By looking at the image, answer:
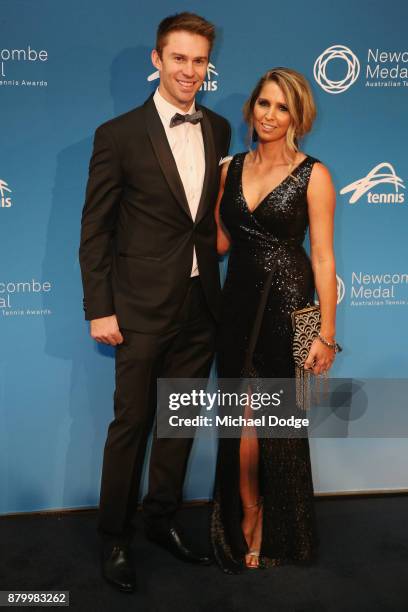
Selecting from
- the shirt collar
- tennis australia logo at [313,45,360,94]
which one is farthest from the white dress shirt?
tennis australia logo at [313,45,360,94]

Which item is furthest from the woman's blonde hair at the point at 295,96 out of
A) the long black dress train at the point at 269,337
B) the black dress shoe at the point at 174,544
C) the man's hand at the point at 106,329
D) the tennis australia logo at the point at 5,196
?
the black dress shoe at the point at 174,544

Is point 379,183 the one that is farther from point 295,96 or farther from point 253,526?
point 253,526

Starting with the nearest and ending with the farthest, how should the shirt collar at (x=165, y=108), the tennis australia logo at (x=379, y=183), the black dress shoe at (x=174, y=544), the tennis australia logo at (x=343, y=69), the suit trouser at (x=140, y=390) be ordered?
the shirt collar at (x=165, y=108) → the suit trouser at (x=140, y=390) → the black dress shoe at (x=174, y=544) → the tennis australia logo at (x=343, y=69) → the tennis australia logo at (x=379, y=183)

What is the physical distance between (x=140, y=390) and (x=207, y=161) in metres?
0.92

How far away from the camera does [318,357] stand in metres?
2.60

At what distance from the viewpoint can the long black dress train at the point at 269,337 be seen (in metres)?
2.54

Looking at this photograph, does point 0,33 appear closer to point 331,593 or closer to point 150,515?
point 150,515

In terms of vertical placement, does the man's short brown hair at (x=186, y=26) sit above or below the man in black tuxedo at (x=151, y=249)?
above

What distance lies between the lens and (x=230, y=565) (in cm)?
273

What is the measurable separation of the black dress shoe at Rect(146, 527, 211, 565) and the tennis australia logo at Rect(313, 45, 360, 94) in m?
2.03

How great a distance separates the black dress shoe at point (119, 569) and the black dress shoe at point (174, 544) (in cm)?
21

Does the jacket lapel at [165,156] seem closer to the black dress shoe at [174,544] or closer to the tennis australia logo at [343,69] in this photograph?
the tennis australia logo at [343,69]

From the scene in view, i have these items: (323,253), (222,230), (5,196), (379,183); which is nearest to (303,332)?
(323,253)

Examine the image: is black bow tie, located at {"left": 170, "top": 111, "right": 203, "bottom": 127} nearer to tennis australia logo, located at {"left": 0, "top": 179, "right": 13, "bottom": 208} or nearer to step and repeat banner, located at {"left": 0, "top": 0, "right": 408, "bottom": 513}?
step and repeat banner, located at {"left": 0, "top": 0, "right": 408, "bottom": 513}
